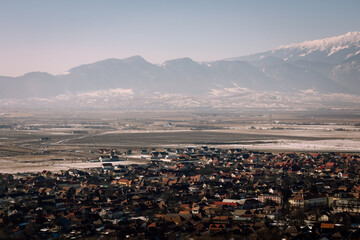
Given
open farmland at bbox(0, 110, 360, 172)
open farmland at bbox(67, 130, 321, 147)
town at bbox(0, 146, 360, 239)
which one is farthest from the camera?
open farmland at bbox(67, 130, 321, 147)

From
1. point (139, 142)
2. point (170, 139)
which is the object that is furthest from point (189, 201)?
point (170, 139)

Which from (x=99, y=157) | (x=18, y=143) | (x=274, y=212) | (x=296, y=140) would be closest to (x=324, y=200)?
(x=274, y=212)

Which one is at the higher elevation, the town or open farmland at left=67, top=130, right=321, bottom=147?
open farmland at left=67, top=130, right=321, bottom=147

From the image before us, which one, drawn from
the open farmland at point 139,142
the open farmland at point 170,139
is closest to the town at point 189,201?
the open farmland at point 139,142

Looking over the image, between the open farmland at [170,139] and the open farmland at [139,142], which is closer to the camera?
the open farmland at [139,142]

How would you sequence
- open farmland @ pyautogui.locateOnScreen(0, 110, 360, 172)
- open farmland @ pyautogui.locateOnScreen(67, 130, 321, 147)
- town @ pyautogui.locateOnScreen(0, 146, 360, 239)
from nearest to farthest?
town @ pyautogui.locateOnScreen(0, 146, 360, 239)
open farmland @ pyautogui.locateOnScreen(0, 110, 360, 172)
open farmland @ pyautogui.locateOnScreen(67, 130, 321, 147)

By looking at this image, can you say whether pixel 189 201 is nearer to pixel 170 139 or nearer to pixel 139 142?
pixel 139 142

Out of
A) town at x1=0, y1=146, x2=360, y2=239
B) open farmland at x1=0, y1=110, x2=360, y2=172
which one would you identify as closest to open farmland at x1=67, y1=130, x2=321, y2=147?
open farmland at x1=0, y1=110, x2=360, y2=172

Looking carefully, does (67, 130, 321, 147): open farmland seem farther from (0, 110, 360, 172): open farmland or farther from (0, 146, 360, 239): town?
(0, 146, 360, 239): town

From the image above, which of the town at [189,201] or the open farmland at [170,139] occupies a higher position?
the open farmland at [170,139]

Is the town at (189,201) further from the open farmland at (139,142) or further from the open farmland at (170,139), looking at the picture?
the open farmland at (170,139)
